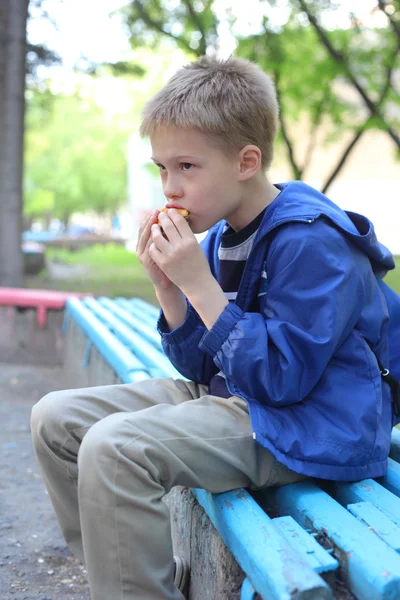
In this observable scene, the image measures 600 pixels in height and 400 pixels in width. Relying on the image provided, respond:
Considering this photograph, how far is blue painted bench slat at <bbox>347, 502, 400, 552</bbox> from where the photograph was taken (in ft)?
5.03

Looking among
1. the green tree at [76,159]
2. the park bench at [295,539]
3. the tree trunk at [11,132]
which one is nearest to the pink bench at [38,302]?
the tree trunk at [11,132]

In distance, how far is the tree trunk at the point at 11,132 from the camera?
8.34m

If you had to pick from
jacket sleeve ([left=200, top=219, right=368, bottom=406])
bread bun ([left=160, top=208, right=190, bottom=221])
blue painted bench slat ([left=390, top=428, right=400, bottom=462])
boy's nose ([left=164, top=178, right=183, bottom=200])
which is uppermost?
boy's nose ([left=164, top=178, right=183, bottom=200])

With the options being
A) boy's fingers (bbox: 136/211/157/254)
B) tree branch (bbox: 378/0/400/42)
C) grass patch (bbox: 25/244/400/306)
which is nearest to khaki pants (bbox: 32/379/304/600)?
boy's fingers (bbox: 136/211/157/254)

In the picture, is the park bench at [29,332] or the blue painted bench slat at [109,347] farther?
the park bench at [29,332]

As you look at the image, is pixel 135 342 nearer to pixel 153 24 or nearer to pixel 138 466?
pixel 138 466

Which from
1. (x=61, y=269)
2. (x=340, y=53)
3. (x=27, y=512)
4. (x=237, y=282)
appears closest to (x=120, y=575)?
(x=237, y=282)

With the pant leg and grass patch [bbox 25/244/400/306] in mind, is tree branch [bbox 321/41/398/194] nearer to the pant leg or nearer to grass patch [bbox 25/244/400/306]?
grass patch [bbox 25/244/400/306]

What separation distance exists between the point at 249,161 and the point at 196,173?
0.18 metres

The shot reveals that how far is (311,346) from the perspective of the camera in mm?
1725

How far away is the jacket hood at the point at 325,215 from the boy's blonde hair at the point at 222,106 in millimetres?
185

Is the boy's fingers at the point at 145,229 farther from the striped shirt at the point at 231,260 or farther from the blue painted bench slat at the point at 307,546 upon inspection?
the blue painted bench slat at the point at 307,546

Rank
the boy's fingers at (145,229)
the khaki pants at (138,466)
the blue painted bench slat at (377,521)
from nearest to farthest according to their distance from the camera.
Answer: the blue painted bench slat at (377,521) < the khaki pants at (138,466) < the boy's fingers at (145,229)

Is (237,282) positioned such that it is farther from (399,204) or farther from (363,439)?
(399,204)
